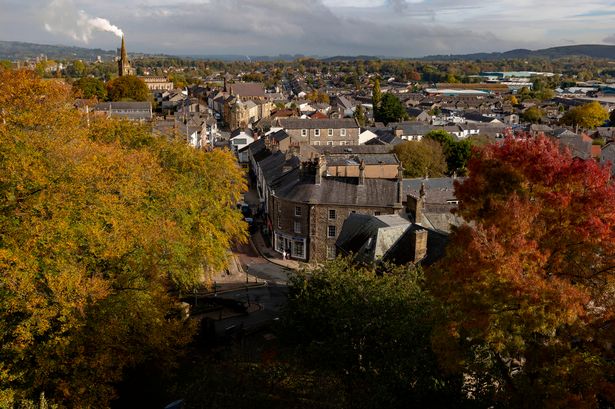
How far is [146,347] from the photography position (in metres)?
17.9

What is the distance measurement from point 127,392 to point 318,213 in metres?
22.2

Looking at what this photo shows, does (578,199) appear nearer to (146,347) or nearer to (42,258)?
(146,347)

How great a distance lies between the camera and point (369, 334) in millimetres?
16406

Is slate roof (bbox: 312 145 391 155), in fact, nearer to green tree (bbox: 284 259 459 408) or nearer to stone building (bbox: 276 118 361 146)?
stone building (bbox: 276 118 361 146)

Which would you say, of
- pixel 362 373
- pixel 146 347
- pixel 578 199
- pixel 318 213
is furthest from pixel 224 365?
pixel 318 213

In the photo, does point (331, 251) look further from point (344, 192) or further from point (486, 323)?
point (486, 323)

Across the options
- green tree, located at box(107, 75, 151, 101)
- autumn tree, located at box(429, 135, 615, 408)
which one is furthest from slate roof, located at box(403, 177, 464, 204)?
green tree, located at box(107, 75, 151, 101)

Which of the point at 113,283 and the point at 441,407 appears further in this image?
the point at 113,283

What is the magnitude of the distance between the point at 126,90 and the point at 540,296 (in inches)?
4550

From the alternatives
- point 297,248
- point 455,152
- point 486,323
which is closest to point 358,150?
point 455,152

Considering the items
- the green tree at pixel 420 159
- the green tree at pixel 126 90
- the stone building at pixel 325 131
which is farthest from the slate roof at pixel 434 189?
the green tree at pixel 126 90

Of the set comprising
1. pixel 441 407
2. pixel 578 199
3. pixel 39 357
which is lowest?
pixel 441 407

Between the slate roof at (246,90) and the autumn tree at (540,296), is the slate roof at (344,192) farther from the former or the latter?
the slate roof at (246,90)

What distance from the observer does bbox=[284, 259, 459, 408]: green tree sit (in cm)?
1480
